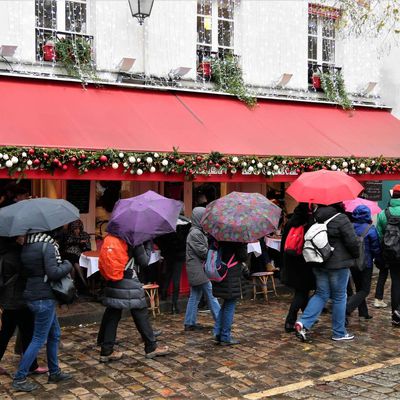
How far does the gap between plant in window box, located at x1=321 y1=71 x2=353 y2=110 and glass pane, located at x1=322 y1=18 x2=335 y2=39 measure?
0.94m

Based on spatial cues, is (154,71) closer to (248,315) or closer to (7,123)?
(7,123)

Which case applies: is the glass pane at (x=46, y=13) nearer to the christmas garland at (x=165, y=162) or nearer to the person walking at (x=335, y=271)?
the christmas garland at (x=165, y=162)

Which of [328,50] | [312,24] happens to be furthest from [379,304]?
[312,24]

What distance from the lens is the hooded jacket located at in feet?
24.9

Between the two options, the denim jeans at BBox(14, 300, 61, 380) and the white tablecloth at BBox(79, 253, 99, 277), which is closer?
the denim jeans at BBox(14, 300, 61, 380)

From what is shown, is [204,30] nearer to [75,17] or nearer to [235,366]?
[75,17]

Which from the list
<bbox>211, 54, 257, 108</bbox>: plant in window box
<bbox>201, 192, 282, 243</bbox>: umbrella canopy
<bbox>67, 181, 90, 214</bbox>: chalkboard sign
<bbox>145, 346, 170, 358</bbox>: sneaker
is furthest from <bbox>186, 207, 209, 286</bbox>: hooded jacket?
<bbox>211, 54, 257, 108</bbox>: plant in window box

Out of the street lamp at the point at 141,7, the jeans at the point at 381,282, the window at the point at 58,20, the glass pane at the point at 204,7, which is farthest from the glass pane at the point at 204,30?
the jeans at the point at 381,282

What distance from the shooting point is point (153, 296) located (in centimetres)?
860

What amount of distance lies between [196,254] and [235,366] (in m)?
1.83

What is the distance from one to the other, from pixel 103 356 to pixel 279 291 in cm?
473

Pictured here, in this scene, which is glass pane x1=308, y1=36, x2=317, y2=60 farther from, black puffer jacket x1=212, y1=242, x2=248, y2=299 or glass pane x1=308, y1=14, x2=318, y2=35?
black puffer jacket x1=212, y1=242, x2=248, y2=299

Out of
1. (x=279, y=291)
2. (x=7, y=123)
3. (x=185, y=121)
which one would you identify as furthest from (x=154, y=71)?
(x=279, y=291)

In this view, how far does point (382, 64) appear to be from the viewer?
46.2 ft
